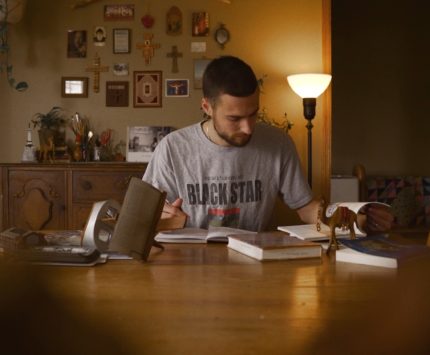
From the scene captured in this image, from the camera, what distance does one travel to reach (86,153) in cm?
366

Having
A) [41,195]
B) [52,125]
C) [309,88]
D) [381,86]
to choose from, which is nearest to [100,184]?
[41,195]

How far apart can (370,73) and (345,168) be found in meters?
1.02

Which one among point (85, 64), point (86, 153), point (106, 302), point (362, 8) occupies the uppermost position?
point (362, 8)

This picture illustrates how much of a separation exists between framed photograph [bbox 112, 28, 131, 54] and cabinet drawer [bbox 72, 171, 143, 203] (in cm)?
97

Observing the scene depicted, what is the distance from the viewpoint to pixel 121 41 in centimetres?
373

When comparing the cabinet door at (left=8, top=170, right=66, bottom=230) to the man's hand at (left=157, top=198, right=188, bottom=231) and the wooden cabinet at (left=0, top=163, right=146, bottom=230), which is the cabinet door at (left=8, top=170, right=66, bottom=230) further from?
the man's hand at (left=157, top=198, right=188, bottom=231)

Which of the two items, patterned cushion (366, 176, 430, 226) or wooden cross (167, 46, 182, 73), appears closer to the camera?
wooden cross (167, 46, 182, 73)

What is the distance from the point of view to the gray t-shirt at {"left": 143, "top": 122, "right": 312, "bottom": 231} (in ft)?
6.55

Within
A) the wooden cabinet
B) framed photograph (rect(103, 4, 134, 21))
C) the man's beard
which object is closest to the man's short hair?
the man's beard

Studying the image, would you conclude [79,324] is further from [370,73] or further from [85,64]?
[370,73]

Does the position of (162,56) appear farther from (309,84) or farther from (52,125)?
(309,84)

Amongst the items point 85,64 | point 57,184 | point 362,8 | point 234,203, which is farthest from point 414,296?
point 362,8

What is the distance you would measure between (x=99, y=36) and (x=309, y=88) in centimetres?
153

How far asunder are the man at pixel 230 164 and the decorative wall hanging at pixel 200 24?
1702 mm
